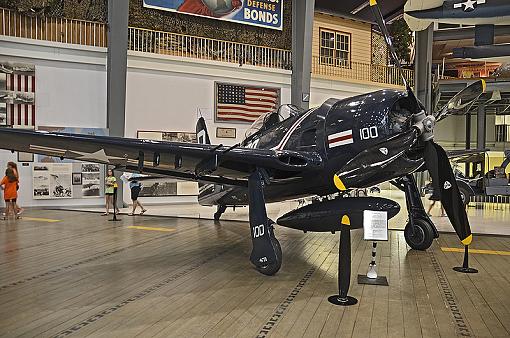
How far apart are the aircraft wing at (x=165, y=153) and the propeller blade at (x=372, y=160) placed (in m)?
0.46

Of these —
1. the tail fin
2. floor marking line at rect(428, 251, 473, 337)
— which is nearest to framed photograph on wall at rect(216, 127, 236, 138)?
the tail fin

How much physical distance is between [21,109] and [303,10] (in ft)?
35.2

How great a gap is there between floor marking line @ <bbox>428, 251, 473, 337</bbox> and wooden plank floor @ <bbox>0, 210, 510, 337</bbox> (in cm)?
1

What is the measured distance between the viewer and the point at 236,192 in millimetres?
7762

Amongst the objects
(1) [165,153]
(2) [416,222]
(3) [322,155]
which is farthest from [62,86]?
(2) [416,222]

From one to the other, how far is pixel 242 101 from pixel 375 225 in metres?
12.8

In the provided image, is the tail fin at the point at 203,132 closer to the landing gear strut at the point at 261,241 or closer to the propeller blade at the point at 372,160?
the landing gear strut at the point at 261,241

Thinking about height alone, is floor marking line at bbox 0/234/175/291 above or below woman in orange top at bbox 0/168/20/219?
below

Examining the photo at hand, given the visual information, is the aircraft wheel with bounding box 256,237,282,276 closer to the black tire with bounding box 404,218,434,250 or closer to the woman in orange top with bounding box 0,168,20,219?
the black tire with bounding box 404,218,434,250

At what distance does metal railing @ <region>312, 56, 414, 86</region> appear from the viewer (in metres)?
22.4

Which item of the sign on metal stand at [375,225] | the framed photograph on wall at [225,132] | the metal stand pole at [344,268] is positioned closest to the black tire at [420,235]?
the sign on metal stand at [375,225]

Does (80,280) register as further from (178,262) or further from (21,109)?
(21,109)

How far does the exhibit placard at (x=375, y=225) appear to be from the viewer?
15.7ft

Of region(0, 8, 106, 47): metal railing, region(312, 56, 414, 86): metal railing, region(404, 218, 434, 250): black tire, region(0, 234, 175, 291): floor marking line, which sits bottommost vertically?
region(0, 234, 175, 291): floor marking line
